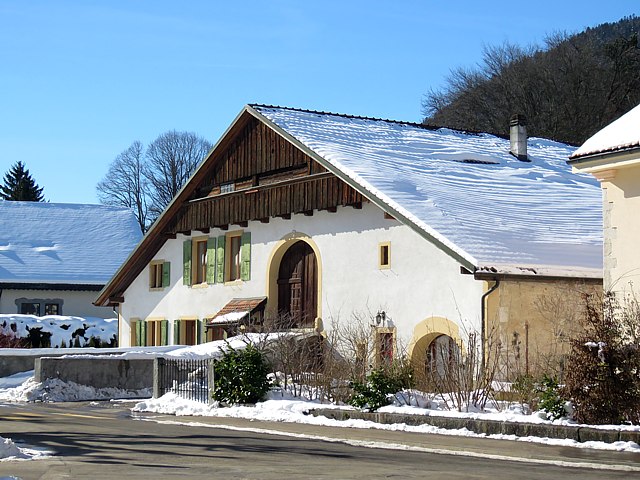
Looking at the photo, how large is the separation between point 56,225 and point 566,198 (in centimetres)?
3488

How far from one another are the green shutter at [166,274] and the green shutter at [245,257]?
542 centimetres

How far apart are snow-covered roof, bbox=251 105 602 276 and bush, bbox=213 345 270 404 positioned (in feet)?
16.3

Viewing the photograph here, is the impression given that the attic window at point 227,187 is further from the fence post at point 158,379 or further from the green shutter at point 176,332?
the fence post at point 158,379

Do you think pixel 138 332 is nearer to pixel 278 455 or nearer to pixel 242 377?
pixel 242 377

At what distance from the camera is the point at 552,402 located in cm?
1648

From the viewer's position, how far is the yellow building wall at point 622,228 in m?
20.3

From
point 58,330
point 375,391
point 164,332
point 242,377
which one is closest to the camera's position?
point 375,391

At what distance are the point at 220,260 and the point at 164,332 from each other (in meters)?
4.46

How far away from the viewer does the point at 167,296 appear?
1545 inches

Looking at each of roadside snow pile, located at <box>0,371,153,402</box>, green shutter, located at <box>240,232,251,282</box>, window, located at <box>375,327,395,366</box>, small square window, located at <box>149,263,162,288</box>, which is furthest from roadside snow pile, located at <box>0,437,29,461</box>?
small square window, located at <box>149,263,162,288</box>

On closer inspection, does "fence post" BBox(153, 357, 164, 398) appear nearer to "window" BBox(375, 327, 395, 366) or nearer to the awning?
"window" BBox(375, 327, 395, 366)

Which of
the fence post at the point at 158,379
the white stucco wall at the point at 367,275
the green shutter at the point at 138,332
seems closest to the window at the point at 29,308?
the green shutter at the point at 138,332

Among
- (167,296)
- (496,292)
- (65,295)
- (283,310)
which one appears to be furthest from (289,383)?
(65,295)

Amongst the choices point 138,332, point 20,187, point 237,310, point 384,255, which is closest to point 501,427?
point 384,255
